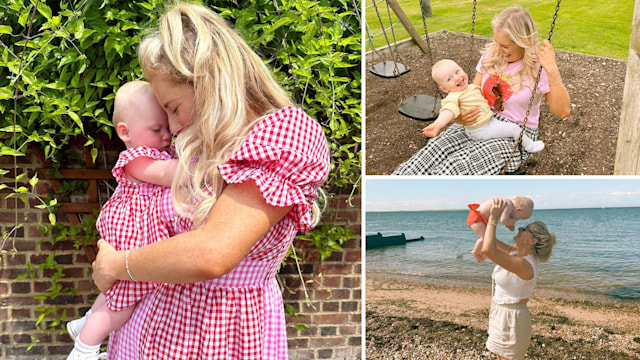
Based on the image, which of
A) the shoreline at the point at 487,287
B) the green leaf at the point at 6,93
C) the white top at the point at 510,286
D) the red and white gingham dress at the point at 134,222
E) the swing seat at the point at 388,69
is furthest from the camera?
the shoreline at the point at 487,287

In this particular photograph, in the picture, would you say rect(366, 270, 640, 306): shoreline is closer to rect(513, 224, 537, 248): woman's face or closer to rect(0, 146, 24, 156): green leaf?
rect(513, 224, 537, 248): woman's face

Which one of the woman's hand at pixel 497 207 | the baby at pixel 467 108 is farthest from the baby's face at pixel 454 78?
the woman's hand at pixel 497 207

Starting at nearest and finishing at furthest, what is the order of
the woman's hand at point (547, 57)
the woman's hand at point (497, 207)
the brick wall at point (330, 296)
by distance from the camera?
the woman's hand at point (547, 57) → the woman's hand at point (497, 207) → the brick wall at point (330, 296)

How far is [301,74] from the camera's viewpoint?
7.55 ft

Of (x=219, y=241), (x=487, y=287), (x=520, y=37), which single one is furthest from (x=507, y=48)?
(x=487, y=287)

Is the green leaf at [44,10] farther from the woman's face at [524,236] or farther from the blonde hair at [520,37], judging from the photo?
the woman's face at [524,236]

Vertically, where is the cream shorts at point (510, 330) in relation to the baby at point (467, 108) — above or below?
below

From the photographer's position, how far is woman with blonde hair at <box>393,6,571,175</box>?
5.85 feet

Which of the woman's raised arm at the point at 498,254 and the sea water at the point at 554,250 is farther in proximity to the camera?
the sea water at the point at 554,250

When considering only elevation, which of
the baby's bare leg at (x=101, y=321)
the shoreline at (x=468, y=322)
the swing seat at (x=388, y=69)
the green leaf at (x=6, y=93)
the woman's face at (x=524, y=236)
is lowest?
the shoreline at (x=468, y=322)

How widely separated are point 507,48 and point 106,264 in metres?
1.50

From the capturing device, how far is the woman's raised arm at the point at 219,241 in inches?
42.0

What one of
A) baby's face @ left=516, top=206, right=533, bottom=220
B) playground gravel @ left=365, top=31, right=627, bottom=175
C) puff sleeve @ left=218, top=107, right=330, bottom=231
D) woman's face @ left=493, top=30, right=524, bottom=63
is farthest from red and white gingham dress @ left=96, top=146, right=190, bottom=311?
baby's face @ left=516, top=206, right=533, bottom=220

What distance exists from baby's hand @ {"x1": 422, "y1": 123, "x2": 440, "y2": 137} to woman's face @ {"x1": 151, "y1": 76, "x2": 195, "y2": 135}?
0.97m
